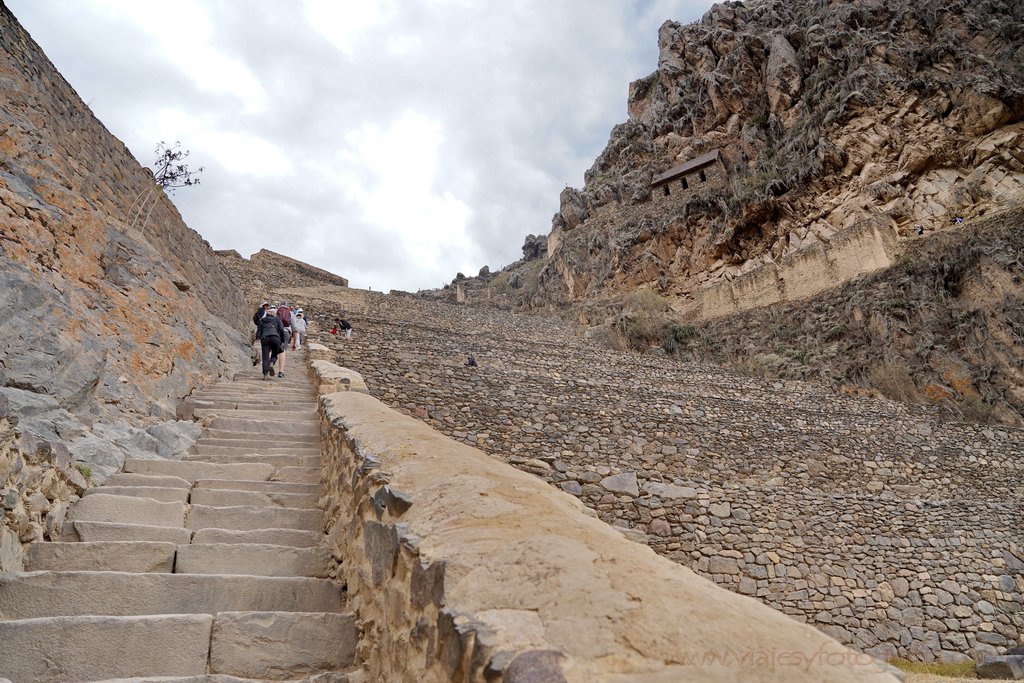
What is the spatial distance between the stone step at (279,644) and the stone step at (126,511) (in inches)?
50.7

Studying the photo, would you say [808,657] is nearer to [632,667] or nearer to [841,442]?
[632,667]

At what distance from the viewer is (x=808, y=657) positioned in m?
1.14

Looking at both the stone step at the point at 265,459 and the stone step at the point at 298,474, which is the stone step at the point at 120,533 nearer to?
the stone step at the point at 298,474

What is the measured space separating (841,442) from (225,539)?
966 centimetres

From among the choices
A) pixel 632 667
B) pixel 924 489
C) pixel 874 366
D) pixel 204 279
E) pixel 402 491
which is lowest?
pixel 924 489

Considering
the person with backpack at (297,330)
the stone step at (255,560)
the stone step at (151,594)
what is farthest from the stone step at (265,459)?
the person with backpack at (297,330)

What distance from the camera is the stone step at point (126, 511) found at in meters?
3.10

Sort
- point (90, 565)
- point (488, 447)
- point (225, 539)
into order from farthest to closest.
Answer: point (488, 447)
point (225, 539)
point (90, 565)

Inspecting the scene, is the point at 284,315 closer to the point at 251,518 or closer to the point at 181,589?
the point at 251,518

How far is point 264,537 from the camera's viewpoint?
3291 millimetres

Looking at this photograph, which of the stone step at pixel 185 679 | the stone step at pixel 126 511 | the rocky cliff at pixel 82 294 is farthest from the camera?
the rocky cliff at pixel 82 294

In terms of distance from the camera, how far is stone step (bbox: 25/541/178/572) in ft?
8.70

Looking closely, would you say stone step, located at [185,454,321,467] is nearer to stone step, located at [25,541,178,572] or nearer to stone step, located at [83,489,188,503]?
stone step, located at [83,489,188,503]

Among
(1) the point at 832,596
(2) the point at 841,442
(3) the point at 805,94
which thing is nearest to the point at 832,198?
(3) the point at 805,94
